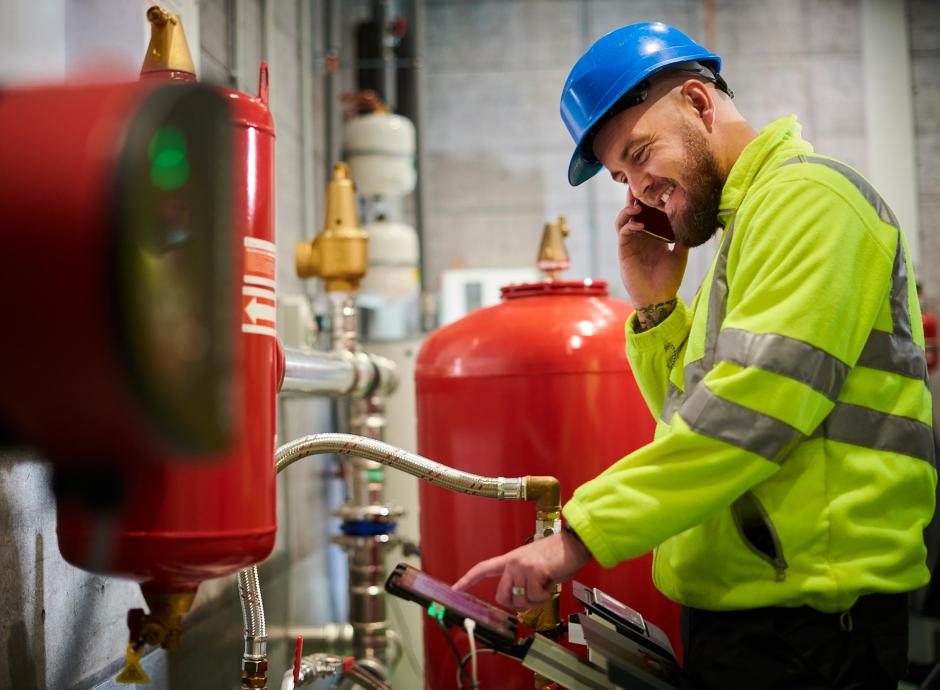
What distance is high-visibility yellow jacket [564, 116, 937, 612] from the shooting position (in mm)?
957

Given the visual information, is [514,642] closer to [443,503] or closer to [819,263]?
[819,263]

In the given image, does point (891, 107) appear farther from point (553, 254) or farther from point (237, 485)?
point (237, 485)

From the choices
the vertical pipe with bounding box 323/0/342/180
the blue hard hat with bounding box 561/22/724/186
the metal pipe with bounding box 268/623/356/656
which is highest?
the vertical pipe with bounding box 323/0/342/180

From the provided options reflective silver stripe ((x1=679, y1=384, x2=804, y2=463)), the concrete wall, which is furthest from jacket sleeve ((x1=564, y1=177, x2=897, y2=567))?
the concrete wall

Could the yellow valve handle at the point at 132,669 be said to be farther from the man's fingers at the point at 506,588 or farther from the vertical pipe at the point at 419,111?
the vertical pipe at the point at 419,111

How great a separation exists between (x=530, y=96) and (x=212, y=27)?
2019 millimetres

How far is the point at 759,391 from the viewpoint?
3.11 feet

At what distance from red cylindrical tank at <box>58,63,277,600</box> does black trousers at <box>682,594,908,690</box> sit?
22.3 inches

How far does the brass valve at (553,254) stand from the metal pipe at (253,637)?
104 centimetres

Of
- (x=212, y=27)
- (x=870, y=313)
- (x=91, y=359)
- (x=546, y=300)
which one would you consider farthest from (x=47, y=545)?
(x=212, y=27)

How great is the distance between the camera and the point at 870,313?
1.00m

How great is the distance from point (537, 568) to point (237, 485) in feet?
1.20

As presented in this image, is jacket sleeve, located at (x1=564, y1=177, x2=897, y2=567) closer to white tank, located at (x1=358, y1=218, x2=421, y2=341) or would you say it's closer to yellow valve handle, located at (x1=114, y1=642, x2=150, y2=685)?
yellow valve handle, located at (x1=114, y1=642, x2=150, y2=685)

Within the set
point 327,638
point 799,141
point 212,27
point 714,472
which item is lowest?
point 327,638
